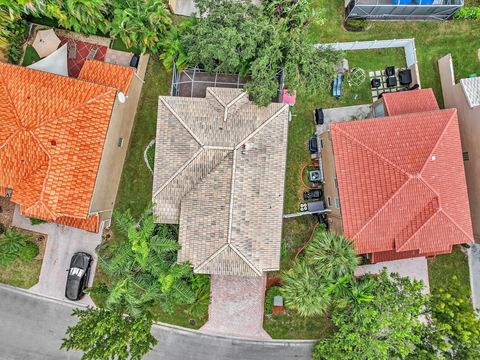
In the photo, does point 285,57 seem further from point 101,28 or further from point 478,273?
point 478,273

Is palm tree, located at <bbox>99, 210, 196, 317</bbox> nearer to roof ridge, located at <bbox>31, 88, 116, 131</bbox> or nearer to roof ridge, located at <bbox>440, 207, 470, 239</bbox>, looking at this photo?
roof ridge, located at <bbox>31, 88, 116, 131</bbox>

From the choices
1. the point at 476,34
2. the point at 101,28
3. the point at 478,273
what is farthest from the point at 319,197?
the point at 101,28

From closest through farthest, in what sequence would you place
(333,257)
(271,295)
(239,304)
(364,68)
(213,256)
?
(333,257)
(213,256)
(271,295)
(239,304)
(364,68)

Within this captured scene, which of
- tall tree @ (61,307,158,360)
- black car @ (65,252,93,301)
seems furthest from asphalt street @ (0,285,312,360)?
tall tree @ (61,307,158,360)

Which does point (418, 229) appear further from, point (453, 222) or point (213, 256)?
point (213, 256)

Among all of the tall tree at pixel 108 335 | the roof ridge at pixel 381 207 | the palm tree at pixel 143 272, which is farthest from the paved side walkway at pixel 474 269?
the tall tree at pixel 108 335

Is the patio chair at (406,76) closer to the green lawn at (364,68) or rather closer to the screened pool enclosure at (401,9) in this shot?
the green lawn at (364,68)

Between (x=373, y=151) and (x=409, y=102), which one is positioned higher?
(x=409, y=102)

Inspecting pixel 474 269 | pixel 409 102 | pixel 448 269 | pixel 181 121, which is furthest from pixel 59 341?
pixel 474 269
